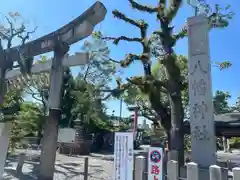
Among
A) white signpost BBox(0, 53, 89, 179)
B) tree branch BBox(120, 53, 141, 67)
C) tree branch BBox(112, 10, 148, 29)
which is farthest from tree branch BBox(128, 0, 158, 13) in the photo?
white signpost BBox(0, 53, 89, 179)

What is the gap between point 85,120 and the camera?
21.0 metres

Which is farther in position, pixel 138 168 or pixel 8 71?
pixel 8 71

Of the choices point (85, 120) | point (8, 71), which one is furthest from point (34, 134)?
point (8, 71)

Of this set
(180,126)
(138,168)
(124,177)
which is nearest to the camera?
(124,177)

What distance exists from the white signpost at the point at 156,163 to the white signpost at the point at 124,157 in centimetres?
50

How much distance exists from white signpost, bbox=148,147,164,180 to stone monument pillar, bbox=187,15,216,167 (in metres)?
3.83

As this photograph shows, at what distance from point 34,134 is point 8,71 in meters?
15.7

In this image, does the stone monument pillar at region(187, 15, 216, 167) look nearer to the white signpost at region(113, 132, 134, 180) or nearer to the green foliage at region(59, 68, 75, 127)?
the white signpost at region(113, 132, 134, 180)

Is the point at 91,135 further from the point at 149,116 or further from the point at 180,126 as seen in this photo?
the point at 180,126

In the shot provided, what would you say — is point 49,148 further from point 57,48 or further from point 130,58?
point 130,58

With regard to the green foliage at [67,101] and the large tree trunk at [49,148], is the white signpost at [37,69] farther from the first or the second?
the green foliage at [67,101]

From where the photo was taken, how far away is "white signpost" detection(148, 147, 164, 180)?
465cm

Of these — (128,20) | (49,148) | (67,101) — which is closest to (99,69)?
(67,101)

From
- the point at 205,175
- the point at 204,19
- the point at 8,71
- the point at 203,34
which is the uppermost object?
the point at 204,19
